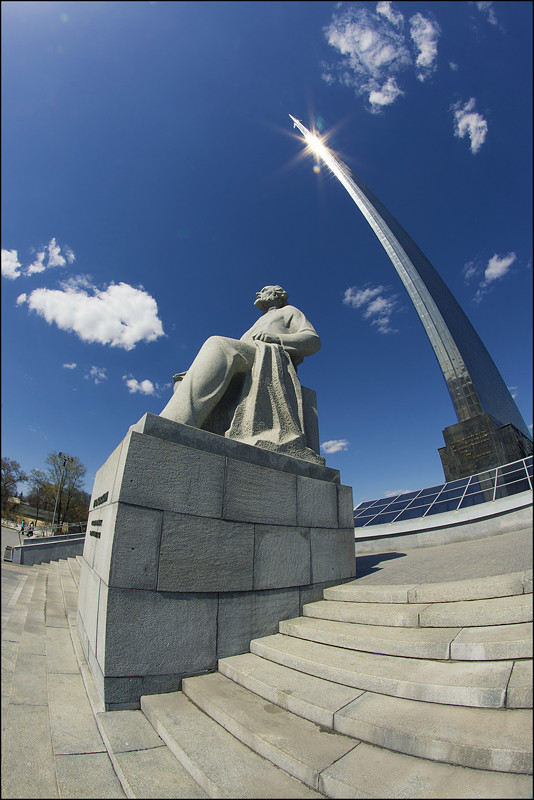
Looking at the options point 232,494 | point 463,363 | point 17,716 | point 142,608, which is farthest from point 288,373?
point 463,363

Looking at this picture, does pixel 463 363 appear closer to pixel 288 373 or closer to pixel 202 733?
pixel 288 373

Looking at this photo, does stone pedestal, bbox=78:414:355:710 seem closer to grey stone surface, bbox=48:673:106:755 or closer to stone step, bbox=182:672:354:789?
grey stone surface, bbox=48:673:106:755

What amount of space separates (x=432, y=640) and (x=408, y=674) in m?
0.37

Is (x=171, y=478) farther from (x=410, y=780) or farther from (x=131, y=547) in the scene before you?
(x=410, y=780)

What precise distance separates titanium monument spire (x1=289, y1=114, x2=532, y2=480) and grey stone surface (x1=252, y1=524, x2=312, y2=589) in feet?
90.1

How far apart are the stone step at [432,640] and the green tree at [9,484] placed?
136ft

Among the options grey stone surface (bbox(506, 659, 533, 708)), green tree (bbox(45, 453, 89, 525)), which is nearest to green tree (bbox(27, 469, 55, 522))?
green tree (bbox(45, 453, 89, 525))

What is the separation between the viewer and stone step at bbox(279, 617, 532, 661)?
7.19 feet

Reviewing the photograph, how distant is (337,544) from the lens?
490 cm

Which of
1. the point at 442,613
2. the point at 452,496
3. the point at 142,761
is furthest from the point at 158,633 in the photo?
the point at 452,496

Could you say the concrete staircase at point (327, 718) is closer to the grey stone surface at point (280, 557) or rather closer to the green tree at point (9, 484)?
the grey stone surface at point (280, 557)

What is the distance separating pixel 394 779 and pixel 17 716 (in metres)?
2.47

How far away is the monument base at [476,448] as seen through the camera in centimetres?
2688

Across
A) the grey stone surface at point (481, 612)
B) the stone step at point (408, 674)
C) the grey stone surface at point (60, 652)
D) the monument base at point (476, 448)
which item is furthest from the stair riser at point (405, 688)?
the monument base at point (476, 448)
